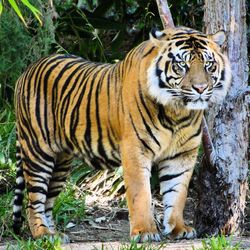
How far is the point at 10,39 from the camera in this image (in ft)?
29.5

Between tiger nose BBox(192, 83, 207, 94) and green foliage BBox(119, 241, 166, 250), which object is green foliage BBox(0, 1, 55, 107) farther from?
green foliage BBox(119, 241, 166, 250)

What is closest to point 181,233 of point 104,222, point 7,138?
point 104,222

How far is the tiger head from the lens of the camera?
18.3 feet

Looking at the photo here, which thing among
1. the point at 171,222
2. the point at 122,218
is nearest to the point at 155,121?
the point at 171,222

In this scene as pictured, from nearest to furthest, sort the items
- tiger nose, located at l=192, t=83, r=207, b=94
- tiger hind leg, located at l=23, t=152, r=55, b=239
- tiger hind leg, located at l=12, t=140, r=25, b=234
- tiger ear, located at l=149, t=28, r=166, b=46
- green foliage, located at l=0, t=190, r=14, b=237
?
1. tiger nose, located at l=192, t=83, r=207, b=94
2. tiger ear, located at l=149, t=28, r=166, b=46
3. tiger hind leg, located at l=23, t=152, r=55, b=239
4. tiger hind leg, located at l=12, t=140, r=25, b=234
5. green foliage, located at l=0, t=190, r=14, b=237

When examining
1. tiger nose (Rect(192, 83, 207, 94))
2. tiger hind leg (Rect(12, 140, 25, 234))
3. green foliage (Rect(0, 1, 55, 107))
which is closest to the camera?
tiger nose (Rect(192, 83, 207, 94))

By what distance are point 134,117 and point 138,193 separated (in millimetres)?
539

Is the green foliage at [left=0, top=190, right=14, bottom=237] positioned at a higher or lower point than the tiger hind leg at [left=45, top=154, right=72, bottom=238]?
lower

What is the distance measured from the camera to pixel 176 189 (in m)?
5.98

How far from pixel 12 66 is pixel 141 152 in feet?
11.9

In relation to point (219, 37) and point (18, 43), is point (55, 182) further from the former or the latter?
point (18, 43)

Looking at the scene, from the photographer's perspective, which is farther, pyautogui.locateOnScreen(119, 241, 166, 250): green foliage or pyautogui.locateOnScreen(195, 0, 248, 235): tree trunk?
pyautogui.locateOnScreen(195, 0, 248, 235): tree trunk

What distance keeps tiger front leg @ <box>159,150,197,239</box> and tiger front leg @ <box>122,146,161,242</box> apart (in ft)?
0.84

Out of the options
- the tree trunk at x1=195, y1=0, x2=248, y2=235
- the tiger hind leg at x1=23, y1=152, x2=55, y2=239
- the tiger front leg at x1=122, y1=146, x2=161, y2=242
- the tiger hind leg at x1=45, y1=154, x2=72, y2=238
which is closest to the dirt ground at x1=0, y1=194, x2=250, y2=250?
the tiger hind leg at x1=45, y1=154, x2=72, y2=238
